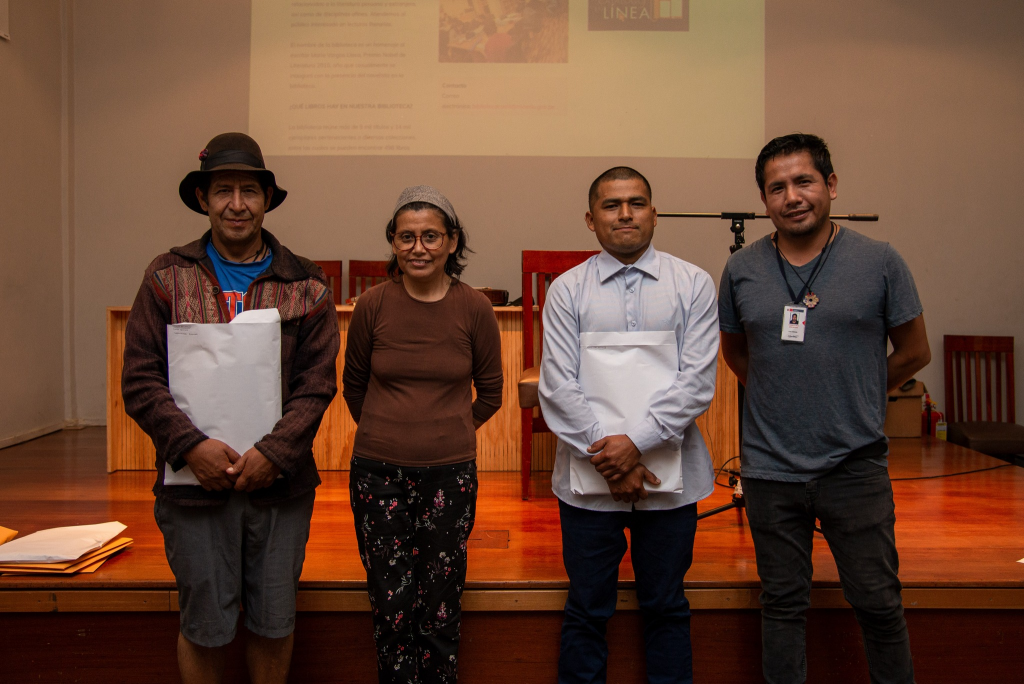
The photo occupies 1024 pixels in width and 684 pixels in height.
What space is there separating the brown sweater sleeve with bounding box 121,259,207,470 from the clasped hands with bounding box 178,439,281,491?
2 cm

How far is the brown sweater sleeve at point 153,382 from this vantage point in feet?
4.26

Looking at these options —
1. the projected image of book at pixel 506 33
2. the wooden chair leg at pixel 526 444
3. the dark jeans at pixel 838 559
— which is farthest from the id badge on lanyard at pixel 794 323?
the projected image of book at pixel 506 33

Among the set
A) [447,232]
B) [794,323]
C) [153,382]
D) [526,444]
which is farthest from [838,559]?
[153,382]

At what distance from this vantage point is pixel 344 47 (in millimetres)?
4109

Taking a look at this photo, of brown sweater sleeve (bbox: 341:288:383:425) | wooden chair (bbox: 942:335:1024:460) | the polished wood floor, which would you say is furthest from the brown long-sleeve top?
wooden chair (bbox: 942:335:1024:460)

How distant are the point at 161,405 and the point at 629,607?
3.80 ft

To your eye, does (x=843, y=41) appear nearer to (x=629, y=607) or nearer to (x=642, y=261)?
(x=642, y=261)

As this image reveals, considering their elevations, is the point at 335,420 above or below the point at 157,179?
below

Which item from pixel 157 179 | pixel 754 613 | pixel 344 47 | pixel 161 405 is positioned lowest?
pixel 754 613

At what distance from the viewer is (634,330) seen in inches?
59.2

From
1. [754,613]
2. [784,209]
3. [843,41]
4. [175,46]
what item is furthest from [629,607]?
[175,46]

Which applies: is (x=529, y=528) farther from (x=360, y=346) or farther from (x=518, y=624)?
(x=360, y=346)

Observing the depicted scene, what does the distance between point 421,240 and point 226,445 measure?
0.57 metres

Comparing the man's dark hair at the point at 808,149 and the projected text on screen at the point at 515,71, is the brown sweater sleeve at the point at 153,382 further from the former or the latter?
the projected text on screen at the point at 515,71
